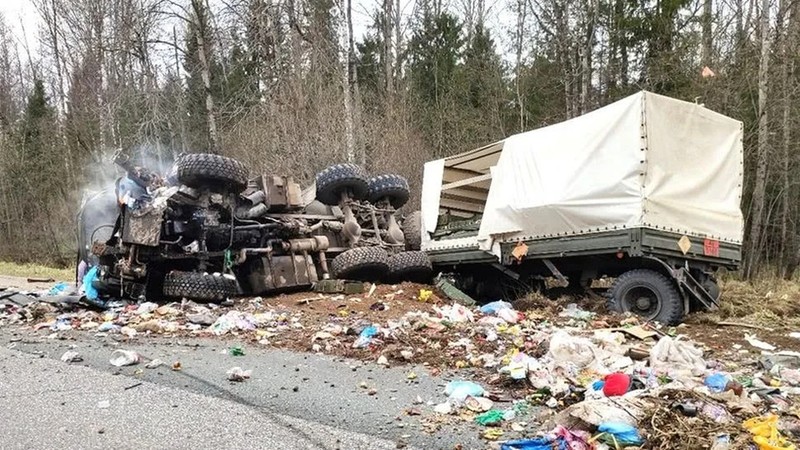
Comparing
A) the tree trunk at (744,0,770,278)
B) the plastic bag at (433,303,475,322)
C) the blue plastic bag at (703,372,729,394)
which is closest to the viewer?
the blue plastic bag at (703,372,729,394)

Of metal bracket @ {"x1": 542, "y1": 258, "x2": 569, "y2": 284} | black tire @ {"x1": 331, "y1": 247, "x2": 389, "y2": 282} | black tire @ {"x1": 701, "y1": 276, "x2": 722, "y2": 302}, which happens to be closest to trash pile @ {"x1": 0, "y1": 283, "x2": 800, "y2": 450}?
metal bracket @ {"x1": 542, "y1": 258, "x2": 569, "y2": 284}

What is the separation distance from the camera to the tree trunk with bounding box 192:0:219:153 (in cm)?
1844

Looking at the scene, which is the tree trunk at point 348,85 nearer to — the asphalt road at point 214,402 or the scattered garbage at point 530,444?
the asphalt road at point 214,402

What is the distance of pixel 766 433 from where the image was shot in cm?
296

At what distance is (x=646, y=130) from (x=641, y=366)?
3.24 metres

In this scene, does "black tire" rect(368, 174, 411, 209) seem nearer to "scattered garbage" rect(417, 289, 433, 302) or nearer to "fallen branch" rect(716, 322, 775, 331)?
"scattered garbage" rect(417, 289, 433, 302)

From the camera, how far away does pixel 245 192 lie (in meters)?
9.52

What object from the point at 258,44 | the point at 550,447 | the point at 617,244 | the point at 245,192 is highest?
the point at 258,44

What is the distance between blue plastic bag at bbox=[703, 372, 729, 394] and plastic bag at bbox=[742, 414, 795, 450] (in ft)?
2.19

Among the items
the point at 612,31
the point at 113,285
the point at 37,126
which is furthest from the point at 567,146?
the point at 37,126

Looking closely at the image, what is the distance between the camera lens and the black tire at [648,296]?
6871mm

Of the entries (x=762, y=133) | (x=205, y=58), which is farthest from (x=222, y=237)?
(x=205, y=58)

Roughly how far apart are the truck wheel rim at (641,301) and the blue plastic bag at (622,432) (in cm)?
431

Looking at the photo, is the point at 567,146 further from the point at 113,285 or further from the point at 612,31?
the point at 612,31
